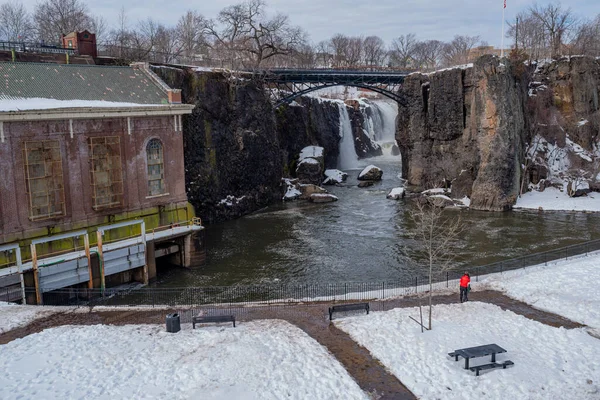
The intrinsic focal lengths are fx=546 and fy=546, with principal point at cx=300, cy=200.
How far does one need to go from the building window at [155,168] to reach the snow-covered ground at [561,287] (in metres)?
19.4

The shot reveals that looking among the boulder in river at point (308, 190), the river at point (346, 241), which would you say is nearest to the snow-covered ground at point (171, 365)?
the river at point (346, 241)

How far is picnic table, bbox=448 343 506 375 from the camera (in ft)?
53.7

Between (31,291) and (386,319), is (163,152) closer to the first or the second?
(31,291)

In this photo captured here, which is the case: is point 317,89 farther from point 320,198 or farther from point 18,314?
point 18,314

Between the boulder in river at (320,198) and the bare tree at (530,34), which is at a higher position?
the bare tree at (530,34)

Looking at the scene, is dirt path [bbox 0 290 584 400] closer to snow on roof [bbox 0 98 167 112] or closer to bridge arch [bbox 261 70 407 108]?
snow on roof [bbox 0 98 167 112]

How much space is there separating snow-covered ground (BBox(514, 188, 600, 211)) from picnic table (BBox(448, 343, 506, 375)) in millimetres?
38597

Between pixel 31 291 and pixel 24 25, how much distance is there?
6349 centimetres

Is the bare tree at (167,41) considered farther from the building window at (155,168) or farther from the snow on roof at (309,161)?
the building window at (155,168)

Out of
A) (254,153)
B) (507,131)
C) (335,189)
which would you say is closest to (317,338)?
(254,153)

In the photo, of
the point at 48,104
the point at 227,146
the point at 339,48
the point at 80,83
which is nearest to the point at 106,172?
the point at 48,104

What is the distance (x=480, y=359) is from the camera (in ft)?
56.1

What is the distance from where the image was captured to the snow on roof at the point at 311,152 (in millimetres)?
67062

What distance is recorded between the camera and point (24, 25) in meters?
75.8
